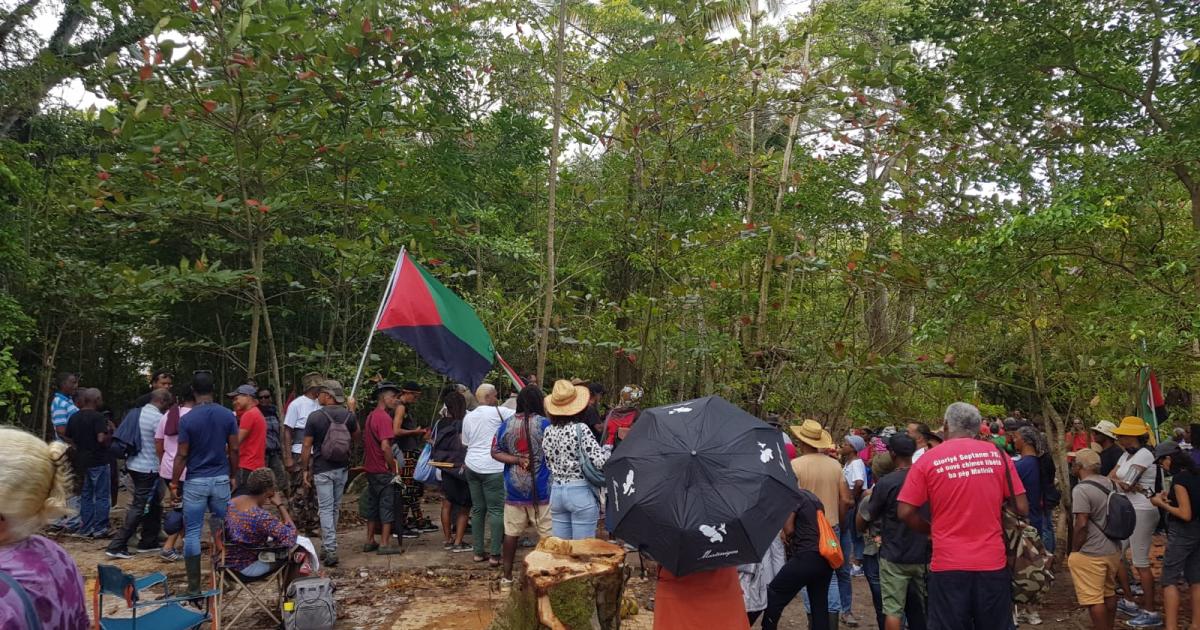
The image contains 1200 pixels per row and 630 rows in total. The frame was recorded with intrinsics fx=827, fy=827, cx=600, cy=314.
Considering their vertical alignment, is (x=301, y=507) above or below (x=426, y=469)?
below

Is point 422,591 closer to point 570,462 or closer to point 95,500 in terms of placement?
point 570,462

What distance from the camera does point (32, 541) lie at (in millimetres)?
2354

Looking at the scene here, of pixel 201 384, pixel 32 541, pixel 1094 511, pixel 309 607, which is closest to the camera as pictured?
pixel 32 541

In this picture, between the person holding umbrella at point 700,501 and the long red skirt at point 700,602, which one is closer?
the person holding umbrella at point 700,501

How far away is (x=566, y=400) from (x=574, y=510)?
89cm

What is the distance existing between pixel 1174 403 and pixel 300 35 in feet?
58.8

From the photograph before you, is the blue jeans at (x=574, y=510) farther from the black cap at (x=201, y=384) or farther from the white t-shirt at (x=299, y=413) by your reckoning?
the white t-shirt at (x=299, y=413)

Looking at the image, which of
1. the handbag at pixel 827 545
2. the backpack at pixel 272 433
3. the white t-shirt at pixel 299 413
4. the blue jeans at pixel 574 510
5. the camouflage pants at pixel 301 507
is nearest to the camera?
the handbag at pixel 827 545

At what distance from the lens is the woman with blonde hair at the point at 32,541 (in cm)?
219

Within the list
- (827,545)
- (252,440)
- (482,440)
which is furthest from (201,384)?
(827,545)

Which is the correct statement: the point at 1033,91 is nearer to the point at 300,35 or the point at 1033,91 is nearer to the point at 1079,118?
the point at 1079,118

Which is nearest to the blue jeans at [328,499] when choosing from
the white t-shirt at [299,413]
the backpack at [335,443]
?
the backpack at [335,443]

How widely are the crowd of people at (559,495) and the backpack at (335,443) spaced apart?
0.07ft

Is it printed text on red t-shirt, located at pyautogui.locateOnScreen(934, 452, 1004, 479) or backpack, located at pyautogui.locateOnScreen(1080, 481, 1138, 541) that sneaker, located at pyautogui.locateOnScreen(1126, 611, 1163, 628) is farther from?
printed text on red t-shirt, located at pyautogui.locateOnScreen(934, 452, 1004, 479)
